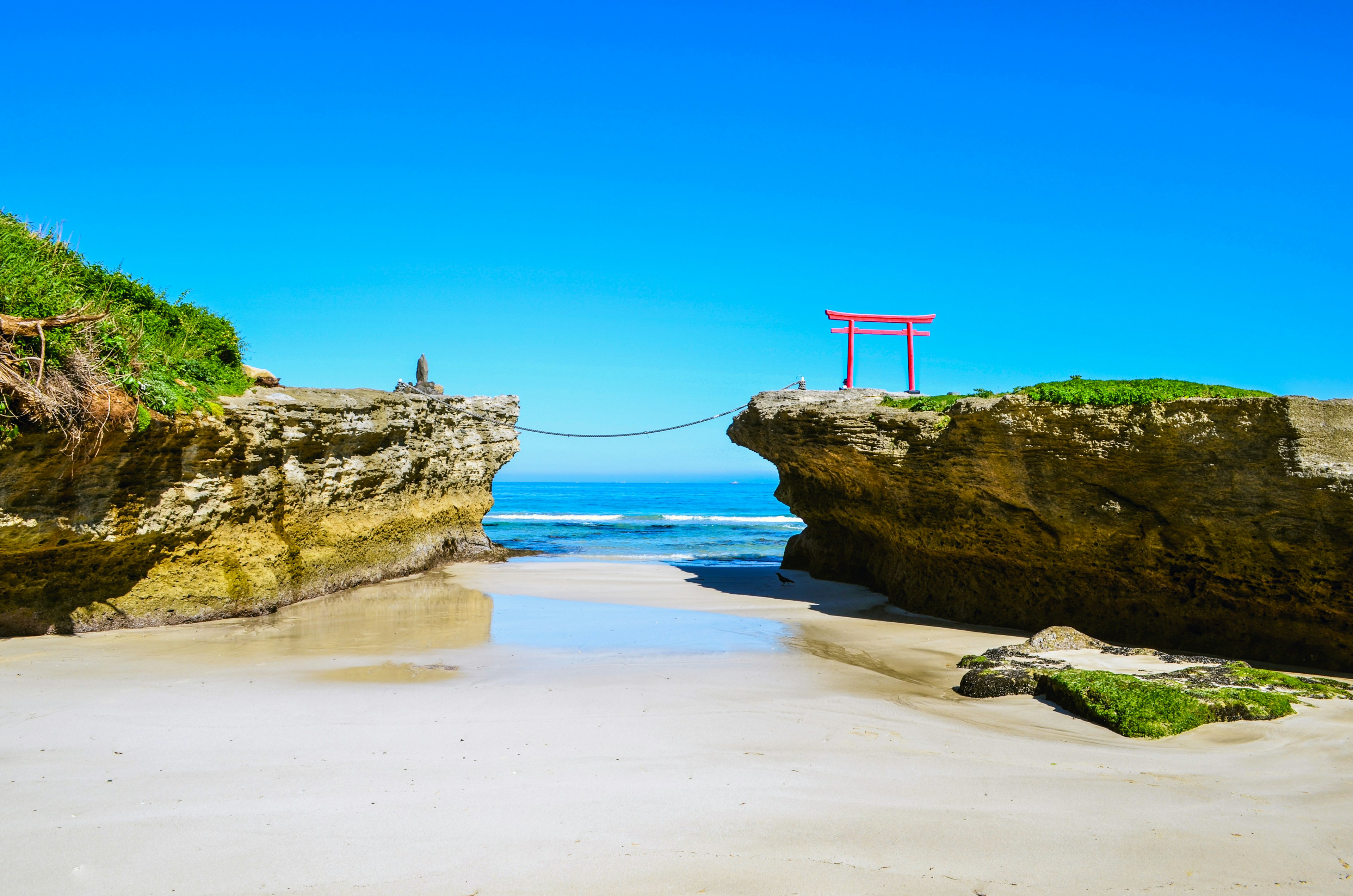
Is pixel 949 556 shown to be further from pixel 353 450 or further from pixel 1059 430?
pixel 353 450

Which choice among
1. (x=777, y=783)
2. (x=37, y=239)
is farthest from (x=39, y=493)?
(x=777, y=783)

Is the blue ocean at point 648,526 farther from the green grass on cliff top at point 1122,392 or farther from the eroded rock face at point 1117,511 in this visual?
the green grass on cliff top at point 1122,392

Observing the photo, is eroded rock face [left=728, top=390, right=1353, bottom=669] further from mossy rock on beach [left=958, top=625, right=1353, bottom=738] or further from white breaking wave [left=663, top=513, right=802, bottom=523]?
white breaking wave [left=663, top=513, right=802, bottom=523]

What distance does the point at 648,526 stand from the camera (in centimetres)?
3369

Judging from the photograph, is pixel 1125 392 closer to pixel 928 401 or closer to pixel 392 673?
pixel 928 401

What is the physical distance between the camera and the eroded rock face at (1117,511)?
7375mm

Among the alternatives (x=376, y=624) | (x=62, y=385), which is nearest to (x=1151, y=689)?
(x=376, y=624)

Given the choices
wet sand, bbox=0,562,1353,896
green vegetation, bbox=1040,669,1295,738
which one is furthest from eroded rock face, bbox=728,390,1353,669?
wet sand, bbox=0,562,1353,896

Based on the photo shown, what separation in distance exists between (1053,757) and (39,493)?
8.80 meters

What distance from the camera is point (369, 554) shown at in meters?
12.3

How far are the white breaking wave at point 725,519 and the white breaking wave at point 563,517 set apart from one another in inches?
117

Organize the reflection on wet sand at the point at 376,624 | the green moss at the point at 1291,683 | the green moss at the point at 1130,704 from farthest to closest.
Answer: the reflection on wet sand at the point at 376,624 → the green moss at the point at 1291,683 → the green moss at the point at 1130,704

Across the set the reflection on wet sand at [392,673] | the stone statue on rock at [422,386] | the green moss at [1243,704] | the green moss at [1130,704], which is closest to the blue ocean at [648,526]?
the stone statue on rock at [422,386]

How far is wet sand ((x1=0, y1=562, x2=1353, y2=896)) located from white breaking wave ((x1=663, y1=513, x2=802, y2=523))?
30.8 meters
